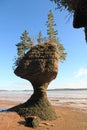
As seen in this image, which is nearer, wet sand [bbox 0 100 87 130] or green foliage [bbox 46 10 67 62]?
wet sand [bbox 0 100 87 130]

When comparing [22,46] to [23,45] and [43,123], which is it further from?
[43,123]

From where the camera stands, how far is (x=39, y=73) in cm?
2933

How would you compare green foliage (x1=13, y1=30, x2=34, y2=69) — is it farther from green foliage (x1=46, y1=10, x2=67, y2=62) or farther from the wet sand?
the wet sand

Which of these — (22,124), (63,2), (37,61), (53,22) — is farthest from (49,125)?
(53,22)

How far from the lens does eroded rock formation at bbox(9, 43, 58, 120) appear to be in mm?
28875

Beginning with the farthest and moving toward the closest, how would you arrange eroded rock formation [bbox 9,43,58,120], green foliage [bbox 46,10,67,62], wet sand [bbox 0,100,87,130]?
green foliage [bbox 46,10,67,62]
eroded rock formation [bbox 9,43,58,120]
wet sand [bbox 0,100,87,130]

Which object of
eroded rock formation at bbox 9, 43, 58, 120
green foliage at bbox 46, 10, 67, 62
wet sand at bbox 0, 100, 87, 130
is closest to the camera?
wet sand at bbox 0, 100, 87, 130

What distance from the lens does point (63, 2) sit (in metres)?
8.27

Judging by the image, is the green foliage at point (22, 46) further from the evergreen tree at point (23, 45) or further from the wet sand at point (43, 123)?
the wet sand at point (43, 123)

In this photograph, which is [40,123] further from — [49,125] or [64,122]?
[64,122]

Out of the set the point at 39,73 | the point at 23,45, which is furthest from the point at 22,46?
the point at 39,73

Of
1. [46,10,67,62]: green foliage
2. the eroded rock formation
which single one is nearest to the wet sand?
the eroded rock formation

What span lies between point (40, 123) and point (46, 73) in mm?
5748

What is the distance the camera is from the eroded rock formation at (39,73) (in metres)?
28.9
